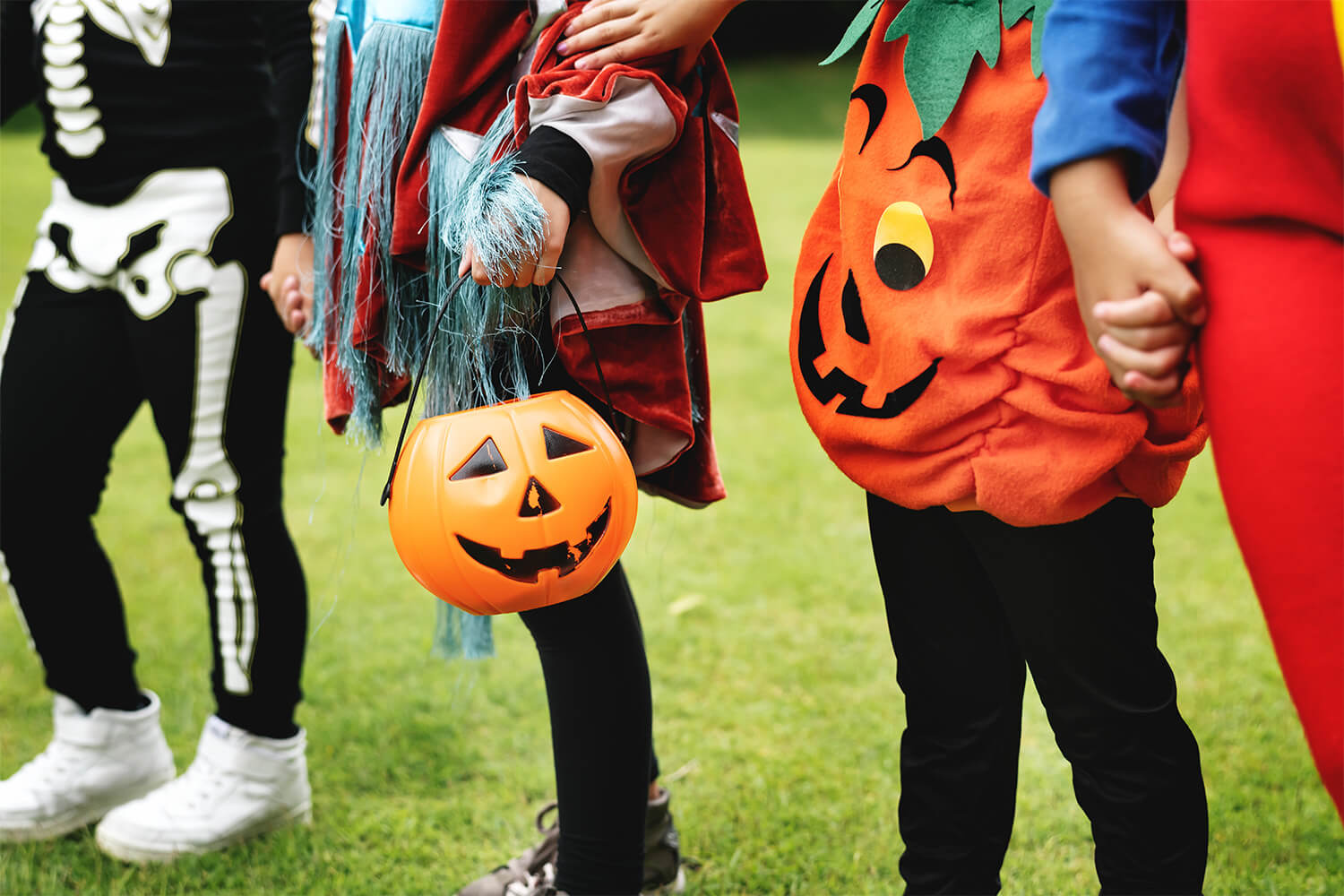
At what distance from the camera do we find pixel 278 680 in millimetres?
1960

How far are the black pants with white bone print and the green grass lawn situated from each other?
0.31ft

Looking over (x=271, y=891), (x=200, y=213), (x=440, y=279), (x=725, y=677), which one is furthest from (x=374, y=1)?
(x=725, y=677)

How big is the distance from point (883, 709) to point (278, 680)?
1.19m

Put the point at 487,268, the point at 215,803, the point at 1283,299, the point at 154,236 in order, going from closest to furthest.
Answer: the point at 1283,299, the point at 487,268, the point at 154,236, the point at 215,803

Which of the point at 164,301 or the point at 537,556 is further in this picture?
the point at 164,301

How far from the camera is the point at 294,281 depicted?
1.68m

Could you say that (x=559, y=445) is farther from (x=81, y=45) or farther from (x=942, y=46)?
(x=81, y=45)

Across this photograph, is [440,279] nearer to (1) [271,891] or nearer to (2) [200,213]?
(2) [200,213]

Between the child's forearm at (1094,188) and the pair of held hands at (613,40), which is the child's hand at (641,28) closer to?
the pair of held hands at (613,40)

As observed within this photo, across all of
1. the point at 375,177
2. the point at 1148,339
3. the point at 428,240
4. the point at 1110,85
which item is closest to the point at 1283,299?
the point at 1148,339

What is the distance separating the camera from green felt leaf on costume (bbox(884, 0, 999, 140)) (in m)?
1.16

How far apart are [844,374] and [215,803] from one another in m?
1.32

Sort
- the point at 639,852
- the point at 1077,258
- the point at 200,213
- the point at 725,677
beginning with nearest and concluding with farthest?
the point at 1077,258
the point at 639,852
the point at 200,213
the point at 725,677

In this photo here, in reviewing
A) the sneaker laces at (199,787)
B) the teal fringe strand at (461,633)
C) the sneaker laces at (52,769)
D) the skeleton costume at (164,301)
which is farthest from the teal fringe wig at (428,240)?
the sneaker laces at (52,769)
